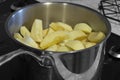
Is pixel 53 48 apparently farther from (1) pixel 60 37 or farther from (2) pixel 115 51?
(2) pixel 115 51

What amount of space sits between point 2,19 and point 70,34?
0.28 m

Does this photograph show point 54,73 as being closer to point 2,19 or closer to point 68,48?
point 68,48

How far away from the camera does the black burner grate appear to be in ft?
2.34

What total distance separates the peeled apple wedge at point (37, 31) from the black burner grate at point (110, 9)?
0.69 ft

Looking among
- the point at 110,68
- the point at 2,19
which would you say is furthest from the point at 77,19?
the point at 2,19

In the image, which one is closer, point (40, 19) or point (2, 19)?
point (40, 19)

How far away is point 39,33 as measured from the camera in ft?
1.76

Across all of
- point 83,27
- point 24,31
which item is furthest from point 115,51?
point 24,31

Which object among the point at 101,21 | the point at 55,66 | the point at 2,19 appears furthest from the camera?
the point at 2,19

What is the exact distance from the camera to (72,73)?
46 centimetres

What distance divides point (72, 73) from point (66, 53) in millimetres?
56

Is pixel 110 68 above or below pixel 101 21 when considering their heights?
below

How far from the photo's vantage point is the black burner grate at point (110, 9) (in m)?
0.71

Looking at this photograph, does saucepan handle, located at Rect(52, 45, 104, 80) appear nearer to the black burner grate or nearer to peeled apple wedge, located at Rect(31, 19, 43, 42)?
peeled apple wedge, located at Rect(31, 19, 43, 42)
